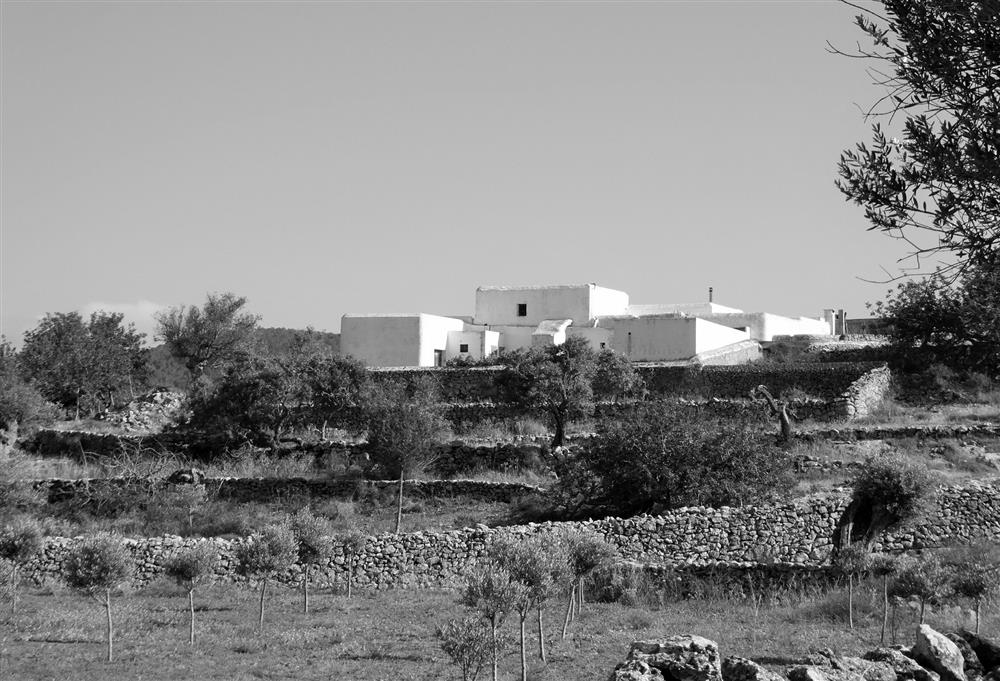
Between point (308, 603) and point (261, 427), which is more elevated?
point (261, 427)

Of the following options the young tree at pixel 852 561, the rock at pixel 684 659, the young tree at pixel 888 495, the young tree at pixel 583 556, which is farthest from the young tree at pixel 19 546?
the young tree at pixel 888 495

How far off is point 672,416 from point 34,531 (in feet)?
47.1

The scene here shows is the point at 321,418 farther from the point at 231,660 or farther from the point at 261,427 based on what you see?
the point at 231,660

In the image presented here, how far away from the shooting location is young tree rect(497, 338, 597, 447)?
3806 centimetres

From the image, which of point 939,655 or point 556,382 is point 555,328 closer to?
point 556,382

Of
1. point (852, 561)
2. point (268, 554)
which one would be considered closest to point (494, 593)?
point (268, 554)

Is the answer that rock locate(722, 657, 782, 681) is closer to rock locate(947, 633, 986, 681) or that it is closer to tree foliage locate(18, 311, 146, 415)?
rock locate(947, 633, 986, 681)

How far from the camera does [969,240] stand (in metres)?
11.5

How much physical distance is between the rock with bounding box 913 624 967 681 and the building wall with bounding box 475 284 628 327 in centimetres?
4181

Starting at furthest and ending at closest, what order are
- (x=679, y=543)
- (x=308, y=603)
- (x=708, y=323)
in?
1. (x=708, y=323)
2. (x=679, y=543)
3. (x=308, y=603)

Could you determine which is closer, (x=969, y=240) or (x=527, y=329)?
(x=969, y=240)

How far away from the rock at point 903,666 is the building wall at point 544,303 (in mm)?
41915

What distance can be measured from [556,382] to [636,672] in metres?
28.8

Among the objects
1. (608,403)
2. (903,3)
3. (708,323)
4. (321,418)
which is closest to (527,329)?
(708,323)
